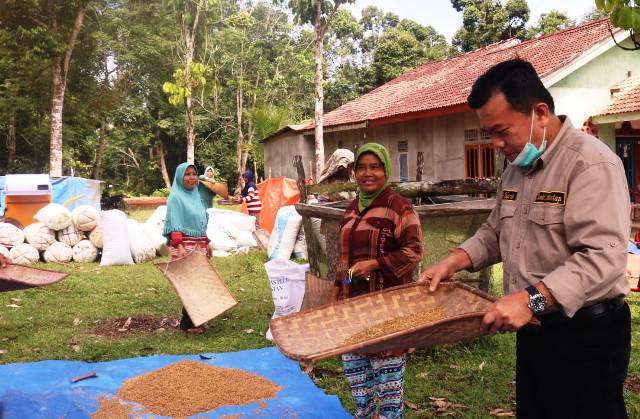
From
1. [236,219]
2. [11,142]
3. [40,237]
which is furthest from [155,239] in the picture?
[11,142]

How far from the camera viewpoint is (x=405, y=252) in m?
3.41

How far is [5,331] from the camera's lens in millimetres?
6402

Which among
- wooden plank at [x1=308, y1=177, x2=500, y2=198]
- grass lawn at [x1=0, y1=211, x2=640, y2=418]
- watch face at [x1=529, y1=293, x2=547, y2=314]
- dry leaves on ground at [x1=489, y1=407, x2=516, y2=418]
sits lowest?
dry leaves on ground at [x1=489, y1=407, x2=516, y2=418]

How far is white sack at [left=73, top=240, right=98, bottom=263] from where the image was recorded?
10859 millimetres

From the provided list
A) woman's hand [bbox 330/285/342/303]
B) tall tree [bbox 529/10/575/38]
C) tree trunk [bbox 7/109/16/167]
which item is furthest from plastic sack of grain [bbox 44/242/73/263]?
tall tree [bbox 529/10/575/38]

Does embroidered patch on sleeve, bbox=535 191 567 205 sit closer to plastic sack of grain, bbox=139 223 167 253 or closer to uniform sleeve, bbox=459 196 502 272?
uniform sleeve, bbox=459 196 502 272

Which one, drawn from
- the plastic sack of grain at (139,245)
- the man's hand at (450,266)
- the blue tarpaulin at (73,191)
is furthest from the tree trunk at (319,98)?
the man's hand at (450,266)

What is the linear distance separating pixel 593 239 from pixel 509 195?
1.53ft

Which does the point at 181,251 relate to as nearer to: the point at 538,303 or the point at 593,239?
the point at 538,303

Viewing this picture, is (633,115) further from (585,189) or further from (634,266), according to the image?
(585,189)

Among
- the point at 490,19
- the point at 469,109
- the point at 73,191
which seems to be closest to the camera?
the point at 469,109

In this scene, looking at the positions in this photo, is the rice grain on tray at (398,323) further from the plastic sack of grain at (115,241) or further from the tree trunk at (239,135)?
the tree trunk at (239,135)

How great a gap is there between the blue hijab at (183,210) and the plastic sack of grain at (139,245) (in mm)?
5031

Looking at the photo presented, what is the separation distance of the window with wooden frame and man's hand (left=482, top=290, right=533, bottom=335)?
42.5 feet
